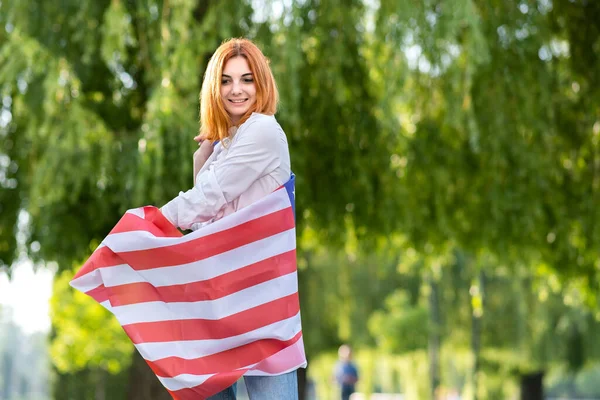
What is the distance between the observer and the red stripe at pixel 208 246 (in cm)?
272

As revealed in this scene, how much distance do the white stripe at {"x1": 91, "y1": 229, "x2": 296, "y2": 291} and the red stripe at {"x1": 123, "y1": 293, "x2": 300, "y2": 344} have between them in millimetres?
115

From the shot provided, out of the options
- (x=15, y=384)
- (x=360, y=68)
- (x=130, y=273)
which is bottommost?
(x=15, y=384)

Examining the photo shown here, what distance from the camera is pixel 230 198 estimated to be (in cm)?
276

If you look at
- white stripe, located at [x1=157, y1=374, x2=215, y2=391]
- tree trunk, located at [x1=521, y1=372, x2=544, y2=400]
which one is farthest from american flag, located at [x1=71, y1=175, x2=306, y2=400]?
tree trunk, located at [x1=521, y1=372, x2=544, y2=400]

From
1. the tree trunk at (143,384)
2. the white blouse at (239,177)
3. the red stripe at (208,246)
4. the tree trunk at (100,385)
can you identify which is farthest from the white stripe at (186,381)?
the tree trunk at (100,385)

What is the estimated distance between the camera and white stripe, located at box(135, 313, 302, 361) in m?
2.72

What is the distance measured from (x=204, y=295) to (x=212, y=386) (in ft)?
0.82

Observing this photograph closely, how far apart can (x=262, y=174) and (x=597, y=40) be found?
6478 millimetres

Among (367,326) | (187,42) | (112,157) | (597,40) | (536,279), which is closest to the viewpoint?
(187,42)

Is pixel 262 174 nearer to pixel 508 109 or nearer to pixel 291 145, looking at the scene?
pixel 291 145

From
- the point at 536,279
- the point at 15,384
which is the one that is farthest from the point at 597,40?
the point at 15,384

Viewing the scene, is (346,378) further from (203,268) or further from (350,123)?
(203,268)

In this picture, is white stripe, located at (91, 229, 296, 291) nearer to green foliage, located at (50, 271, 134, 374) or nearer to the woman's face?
the woman's face

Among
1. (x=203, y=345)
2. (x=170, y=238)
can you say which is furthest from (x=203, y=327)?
(x=170, y=238)
